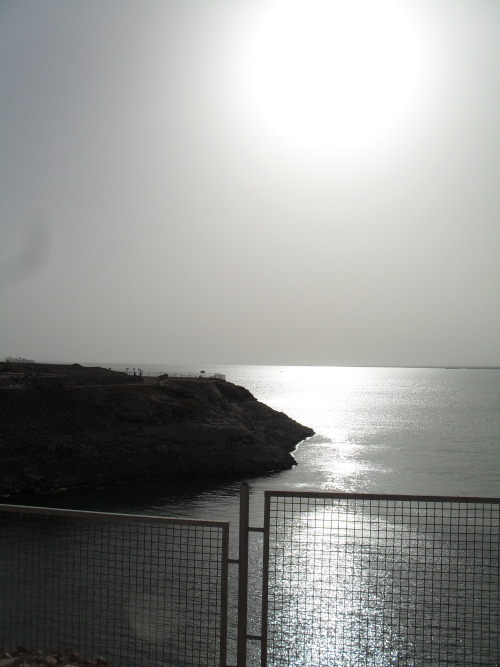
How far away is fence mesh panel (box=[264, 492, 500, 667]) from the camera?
5.93 m

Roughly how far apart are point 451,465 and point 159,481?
25736 millimetres

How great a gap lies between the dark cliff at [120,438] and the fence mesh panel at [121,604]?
81.3 ft

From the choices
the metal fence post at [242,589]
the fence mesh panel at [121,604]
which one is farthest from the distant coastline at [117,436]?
the metal fence post at [242,589]

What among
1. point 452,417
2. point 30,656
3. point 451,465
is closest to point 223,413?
point 451,465

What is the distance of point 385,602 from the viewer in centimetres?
1083

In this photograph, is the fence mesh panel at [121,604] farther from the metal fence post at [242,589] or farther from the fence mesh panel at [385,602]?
the fence mesh panel at [385,602]

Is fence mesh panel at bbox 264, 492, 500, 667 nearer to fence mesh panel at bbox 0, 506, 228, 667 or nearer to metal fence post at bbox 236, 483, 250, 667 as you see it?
metal fence post at bbox 236, 483, 250, 667

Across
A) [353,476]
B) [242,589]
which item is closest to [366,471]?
[353,476]

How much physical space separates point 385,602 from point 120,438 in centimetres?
3461

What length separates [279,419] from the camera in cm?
6681

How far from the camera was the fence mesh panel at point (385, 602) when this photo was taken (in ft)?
19.5

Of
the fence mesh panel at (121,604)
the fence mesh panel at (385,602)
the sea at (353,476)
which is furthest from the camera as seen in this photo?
the sea at (353,476)

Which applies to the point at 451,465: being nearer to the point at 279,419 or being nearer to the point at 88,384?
the point at 279,419

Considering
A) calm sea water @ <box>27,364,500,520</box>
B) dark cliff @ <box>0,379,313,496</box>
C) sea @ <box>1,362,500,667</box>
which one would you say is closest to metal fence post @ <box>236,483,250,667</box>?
sea @ <box>1,362,500,667</box>
